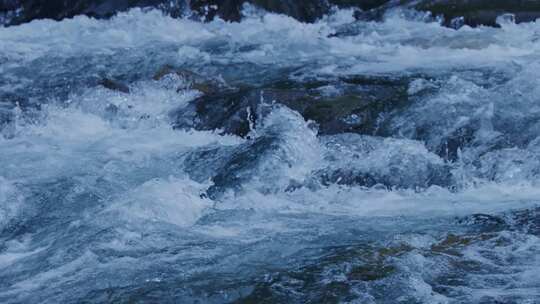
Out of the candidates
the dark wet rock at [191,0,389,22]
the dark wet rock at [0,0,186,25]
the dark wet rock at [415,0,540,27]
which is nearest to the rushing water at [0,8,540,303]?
the dark wet rock at [415,0,540,27]

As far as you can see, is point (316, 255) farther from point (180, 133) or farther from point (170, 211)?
point (180, 133)

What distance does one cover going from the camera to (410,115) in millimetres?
6996

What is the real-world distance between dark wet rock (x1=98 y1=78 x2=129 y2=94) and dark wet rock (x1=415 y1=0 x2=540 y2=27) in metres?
3.95

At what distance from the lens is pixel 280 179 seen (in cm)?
623

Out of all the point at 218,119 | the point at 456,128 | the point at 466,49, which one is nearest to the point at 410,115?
the point at 456,128

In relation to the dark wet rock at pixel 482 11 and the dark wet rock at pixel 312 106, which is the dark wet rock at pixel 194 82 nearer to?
the dark wet rock at pixel 312 106

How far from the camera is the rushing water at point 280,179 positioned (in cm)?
445

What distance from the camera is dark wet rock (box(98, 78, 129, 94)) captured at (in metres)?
8.42

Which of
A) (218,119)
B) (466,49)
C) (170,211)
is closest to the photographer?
(170,211)

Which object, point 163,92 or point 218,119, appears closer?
point 218,119

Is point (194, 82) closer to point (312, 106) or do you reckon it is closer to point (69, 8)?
point (312, 106)

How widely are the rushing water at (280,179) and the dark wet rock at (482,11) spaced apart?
7.4 inches

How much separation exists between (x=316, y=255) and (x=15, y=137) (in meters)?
3.98

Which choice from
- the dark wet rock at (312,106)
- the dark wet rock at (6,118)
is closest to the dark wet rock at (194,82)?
the dark wet rock at (312,106)
